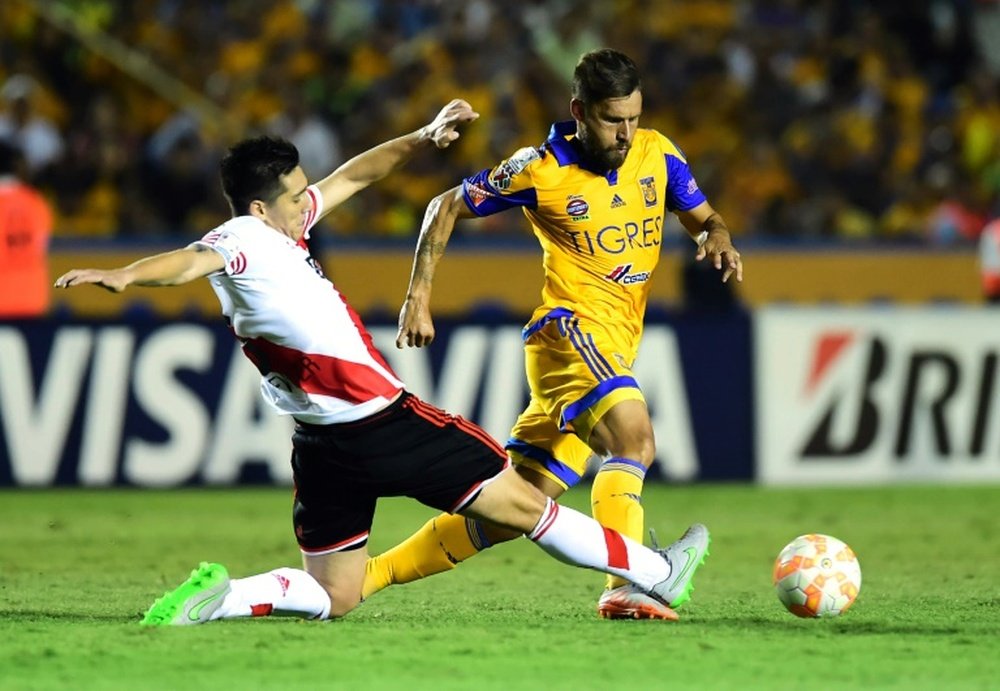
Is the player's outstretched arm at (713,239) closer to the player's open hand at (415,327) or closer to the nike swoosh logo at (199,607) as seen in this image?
the player's open hand at (415,327)

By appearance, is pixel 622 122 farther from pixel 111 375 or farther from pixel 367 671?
pixel 111 375

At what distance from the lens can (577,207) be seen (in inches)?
285

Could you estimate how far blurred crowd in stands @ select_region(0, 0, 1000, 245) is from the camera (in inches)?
621

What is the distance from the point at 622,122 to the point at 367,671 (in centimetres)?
256

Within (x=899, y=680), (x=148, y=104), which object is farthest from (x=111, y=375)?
(x=899, y=680)

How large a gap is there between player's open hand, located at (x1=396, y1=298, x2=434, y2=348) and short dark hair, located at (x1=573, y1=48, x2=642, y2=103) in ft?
3.63

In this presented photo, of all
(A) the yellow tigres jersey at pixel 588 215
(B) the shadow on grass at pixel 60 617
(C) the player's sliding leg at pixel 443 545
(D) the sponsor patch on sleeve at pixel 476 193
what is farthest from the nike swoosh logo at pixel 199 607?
(D) the sponsor patch on sleeve at pixel 476 193

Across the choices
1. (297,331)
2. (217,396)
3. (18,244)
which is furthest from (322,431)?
(18,244)

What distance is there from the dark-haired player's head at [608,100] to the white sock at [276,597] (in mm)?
2078

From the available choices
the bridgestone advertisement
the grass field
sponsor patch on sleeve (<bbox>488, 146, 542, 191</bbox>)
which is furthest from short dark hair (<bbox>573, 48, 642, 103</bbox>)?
the bridgestone advertisement

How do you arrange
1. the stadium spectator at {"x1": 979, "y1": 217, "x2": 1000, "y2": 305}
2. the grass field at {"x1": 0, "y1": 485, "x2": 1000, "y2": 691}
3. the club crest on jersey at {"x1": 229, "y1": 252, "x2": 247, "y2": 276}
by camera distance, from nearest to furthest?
the grass field at {"x1": 0, "y1": 485, "x2": 1000, "y2": 691}
the club crest on jersey at {"x1": 229, "y1": 252, "x2": 247, "y2": 276}
the stadium spectator at {"x1": 979, "y1": 217, "x2": 1000, "y2": 305}

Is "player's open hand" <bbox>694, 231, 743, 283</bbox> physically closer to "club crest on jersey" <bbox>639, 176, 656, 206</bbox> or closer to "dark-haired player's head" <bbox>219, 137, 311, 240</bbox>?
"club crest on jersey" <bbox>639, 176, 656, 206</bbox>

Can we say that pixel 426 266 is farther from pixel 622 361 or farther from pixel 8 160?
pixel 8 160

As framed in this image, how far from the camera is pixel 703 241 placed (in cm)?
717
